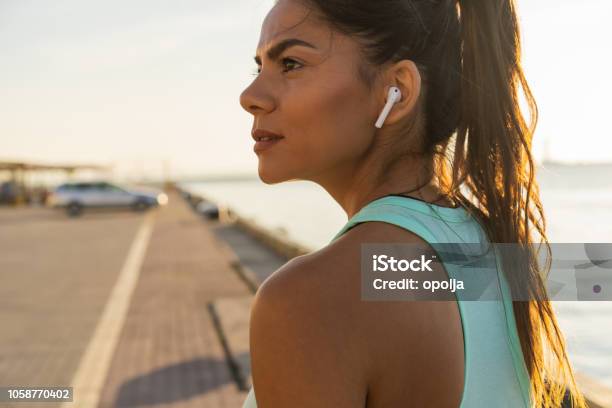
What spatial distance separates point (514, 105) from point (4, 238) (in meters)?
21.9

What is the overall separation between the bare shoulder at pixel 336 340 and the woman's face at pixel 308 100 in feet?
1.06

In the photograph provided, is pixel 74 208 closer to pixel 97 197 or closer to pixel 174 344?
pixel 97 197

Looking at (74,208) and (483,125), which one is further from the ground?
(74,208)

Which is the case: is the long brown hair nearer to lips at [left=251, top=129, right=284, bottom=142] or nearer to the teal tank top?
the teal tank top

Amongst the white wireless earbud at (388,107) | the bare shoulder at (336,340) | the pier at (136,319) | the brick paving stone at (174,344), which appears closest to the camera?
the bare shoulder at (336,340)

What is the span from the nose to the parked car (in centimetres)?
3325

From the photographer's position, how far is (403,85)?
121 cm

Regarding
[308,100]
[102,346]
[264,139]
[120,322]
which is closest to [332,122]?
[308,100]

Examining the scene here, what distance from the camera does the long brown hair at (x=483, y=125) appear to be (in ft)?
4.02

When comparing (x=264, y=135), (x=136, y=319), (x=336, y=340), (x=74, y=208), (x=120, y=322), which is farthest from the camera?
(x=74, y=208)

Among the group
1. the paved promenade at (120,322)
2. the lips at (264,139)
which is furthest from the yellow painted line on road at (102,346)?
the lips at (264,139)

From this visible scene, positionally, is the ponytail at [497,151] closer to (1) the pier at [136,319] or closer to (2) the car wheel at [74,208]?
(1) the pier at [136,319]

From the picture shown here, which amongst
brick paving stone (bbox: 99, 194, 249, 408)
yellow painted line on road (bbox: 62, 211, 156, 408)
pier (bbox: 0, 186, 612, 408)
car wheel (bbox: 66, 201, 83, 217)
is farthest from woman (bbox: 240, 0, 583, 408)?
car wheel (bbox: 66, 201, 83, 217)

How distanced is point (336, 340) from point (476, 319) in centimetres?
32
